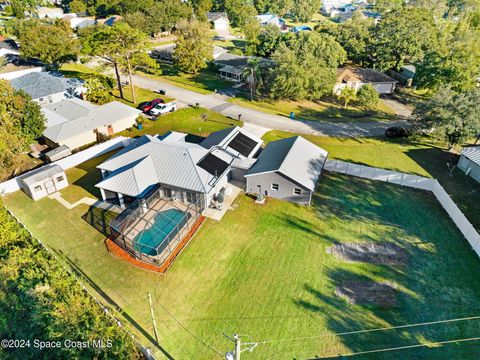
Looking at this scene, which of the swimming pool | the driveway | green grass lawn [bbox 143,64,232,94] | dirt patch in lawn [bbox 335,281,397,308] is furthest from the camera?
green grass lawn [bbox 143,64,232,94]

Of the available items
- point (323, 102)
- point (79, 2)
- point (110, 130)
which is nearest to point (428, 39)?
point (323, 102)

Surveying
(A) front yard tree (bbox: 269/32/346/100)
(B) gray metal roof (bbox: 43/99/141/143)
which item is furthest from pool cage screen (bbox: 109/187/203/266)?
(A) front yard tree (bbox: 269/32/346/100)

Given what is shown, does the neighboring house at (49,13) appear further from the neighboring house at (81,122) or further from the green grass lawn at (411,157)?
the green grass lawn at (411,157)

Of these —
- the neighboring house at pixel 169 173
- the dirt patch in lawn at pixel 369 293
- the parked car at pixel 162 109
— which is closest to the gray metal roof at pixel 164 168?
the neighboring house at pixel 169 173

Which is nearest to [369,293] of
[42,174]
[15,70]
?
[42,174]

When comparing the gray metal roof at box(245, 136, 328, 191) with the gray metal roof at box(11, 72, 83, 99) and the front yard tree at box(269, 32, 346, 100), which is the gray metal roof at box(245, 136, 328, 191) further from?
the gray metal roof at box(11, 72, 83, 99)

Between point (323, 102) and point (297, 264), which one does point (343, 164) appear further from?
point (323, 102)

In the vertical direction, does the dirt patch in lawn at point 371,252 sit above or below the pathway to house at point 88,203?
above
